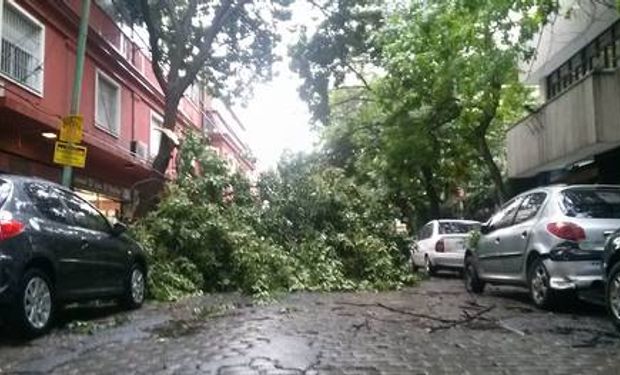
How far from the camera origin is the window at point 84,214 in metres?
9.46

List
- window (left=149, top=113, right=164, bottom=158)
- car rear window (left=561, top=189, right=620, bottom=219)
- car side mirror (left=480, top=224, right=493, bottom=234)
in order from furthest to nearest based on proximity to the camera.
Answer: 1. window (left=149, top=113, right=164, bottom=158)
2. car side mirror (left=480, top=224, right=493, bottom=234)
3. car rear window (left=561, top=189, right=620, bottom=219)

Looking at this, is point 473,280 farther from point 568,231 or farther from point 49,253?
point 49,253

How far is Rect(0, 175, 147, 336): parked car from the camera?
766 cm

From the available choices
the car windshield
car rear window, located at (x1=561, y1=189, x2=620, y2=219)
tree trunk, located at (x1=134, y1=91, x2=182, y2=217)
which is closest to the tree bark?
the car windshield

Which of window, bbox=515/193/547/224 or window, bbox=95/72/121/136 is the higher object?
window, bbox=95/72/121/136

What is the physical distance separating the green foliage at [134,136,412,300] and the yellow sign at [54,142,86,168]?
2670mm

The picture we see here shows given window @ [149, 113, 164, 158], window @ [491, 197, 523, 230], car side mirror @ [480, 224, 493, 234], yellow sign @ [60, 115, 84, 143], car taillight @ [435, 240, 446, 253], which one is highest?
window @ [149, 113, 164, 158]

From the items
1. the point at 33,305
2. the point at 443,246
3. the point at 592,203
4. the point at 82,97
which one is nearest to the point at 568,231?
the point at 592,203

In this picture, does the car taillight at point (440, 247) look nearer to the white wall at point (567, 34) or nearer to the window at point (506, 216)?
the white wall at point (567, 34)

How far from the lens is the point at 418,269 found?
2195 cm

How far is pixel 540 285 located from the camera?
34.3 feet

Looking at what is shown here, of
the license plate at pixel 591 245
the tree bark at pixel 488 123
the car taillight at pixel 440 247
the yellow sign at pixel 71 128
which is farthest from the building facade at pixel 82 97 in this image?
the license plate at pixel 591 245

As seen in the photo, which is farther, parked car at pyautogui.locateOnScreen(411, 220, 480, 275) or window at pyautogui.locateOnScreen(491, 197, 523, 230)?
parked car at pyautogui.locateOnScreen(411, 220, 480, 275)

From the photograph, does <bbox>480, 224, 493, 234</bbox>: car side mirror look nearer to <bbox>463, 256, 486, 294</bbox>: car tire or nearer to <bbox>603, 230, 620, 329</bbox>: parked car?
<bbox>463, 256, 486, 294</bbox>: car tire
